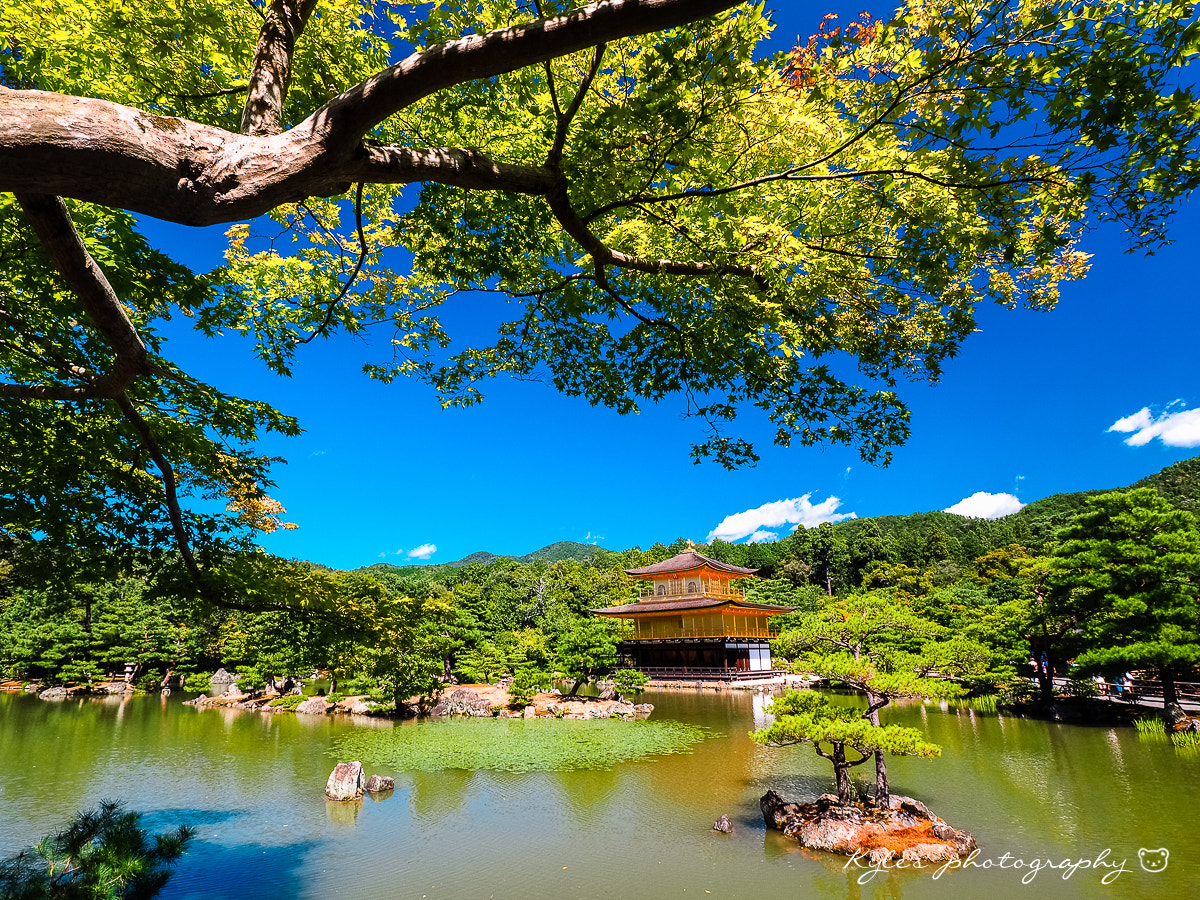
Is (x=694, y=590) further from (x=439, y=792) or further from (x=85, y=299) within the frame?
(x=85, y=299)

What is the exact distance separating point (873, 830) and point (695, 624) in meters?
18.0

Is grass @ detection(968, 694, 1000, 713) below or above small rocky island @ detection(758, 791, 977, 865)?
above

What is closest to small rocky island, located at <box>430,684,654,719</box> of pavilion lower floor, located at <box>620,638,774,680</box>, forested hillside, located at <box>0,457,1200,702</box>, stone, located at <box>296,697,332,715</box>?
forested hillside, located at <box>0,457,1200,702</box>

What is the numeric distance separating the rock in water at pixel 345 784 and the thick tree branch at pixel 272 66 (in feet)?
A: 30.6

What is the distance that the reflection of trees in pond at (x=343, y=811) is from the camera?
25.9 ft

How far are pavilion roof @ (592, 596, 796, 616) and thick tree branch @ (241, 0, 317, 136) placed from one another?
2299cm

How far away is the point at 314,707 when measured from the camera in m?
17.1

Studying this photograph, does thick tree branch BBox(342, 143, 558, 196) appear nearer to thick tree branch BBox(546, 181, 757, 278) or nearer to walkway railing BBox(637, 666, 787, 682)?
thick tree branch BBox(546, 181, 757, 278)

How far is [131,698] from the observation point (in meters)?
20.8

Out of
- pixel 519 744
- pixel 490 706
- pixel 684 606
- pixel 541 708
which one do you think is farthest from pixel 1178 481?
pixel 519 744

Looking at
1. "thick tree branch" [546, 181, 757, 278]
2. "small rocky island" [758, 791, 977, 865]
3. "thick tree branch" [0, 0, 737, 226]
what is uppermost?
"thick tree branch" [546, 181, 757, 278]

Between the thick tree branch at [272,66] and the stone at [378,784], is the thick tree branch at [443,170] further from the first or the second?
the stone at [378,784]

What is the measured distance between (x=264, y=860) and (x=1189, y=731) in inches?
610

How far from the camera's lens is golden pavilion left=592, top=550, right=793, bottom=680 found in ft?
78.6
